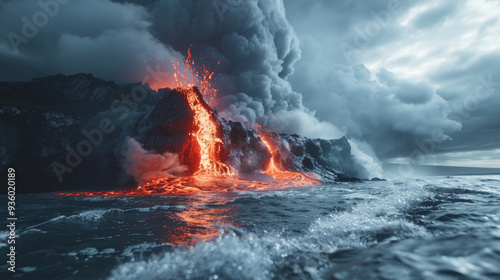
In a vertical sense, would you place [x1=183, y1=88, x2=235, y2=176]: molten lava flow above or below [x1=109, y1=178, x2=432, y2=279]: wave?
above

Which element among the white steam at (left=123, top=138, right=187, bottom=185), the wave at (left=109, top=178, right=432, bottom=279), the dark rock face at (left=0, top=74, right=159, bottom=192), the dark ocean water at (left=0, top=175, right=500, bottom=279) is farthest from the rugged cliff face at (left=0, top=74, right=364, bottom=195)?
the wave at (left=109, top=178, right=432, bottom=279)

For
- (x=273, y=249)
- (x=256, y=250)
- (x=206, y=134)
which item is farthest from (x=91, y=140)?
(x=273, y=249)

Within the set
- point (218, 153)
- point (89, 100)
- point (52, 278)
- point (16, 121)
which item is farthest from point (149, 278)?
point (89, 100)

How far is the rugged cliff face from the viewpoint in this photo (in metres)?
33.9

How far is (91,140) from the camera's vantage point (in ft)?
173

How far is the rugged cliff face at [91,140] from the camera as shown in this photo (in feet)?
111

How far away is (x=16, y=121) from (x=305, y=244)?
6049 centimetres

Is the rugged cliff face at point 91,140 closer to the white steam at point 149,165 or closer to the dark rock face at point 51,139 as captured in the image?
the dark rock face at point 51,139

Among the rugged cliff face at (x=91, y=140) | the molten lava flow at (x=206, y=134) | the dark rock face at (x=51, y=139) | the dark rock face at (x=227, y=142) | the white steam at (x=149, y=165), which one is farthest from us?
the dark rock face at (x=51, y=139)

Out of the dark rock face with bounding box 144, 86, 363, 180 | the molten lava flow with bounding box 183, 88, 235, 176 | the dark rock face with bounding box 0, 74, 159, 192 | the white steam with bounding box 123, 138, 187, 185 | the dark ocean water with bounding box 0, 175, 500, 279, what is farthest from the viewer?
the dark rock face with bounding box 0, 74, 159, 192

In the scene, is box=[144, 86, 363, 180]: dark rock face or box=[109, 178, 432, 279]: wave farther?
box=[144, 86, 363, 180]: dark rock face

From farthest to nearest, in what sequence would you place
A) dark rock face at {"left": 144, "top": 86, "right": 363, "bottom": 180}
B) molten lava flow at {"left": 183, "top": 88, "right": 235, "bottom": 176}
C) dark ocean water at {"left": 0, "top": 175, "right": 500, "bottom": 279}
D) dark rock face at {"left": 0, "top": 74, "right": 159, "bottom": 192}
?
dark rock face at {"left": 0, "top": 74, "right": 159, "bottom": 192}, molten lava flow at {"left": 183, "top": 88, "right": 235, "bottom": 176}, dark rock face at {"left": 144, "top": 86, "right": 363, "bottom": 180}, dark ocean water at {"left": 0, "top": 175, "right": 500, "bottom": 279}

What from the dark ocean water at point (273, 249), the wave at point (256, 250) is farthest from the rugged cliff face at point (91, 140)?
the wave at point (256, 250)

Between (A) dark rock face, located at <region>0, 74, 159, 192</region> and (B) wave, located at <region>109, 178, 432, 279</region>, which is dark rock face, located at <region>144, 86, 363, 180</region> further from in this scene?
(B) wave, located at <region>109, 178, 432, 279</region>
